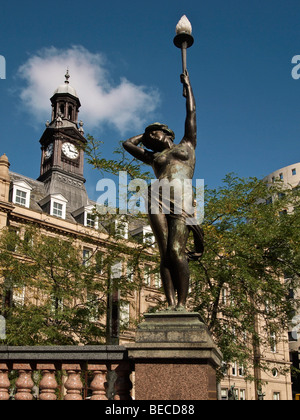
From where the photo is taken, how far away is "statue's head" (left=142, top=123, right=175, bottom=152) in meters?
6.87

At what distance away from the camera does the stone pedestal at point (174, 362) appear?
536cm

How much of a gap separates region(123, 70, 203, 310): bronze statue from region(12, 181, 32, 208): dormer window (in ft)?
102

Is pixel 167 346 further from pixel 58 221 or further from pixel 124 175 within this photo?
pixel 58 221

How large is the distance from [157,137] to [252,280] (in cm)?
1074

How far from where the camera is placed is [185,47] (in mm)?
7184

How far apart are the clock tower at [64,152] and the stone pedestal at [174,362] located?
1510 inches

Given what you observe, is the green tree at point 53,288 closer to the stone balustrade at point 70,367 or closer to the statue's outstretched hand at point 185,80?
the stone balustrade at point 70,367

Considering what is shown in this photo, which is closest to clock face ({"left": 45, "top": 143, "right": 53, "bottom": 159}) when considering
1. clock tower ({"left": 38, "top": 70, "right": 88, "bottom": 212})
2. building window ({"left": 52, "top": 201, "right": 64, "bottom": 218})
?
clock tower ({"left": 38, "top": 70, "right": 88, "bottom": 212})

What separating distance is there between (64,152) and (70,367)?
140 feet

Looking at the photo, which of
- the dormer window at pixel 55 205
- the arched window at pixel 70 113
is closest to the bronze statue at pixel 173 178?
the dormer window at pixel 55 205

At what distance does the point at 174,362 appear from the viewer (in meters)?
5.46

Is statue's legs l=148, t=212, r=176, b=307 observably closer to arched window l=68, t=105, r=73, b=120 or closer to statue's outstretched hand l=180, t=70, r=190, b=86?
statue's outstretched hand l=180, t=70, r=190, b=86

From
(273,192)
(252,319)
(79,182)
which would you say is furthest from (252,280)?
(79,182)

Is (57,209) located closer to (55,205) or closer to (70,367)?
(55,205)
